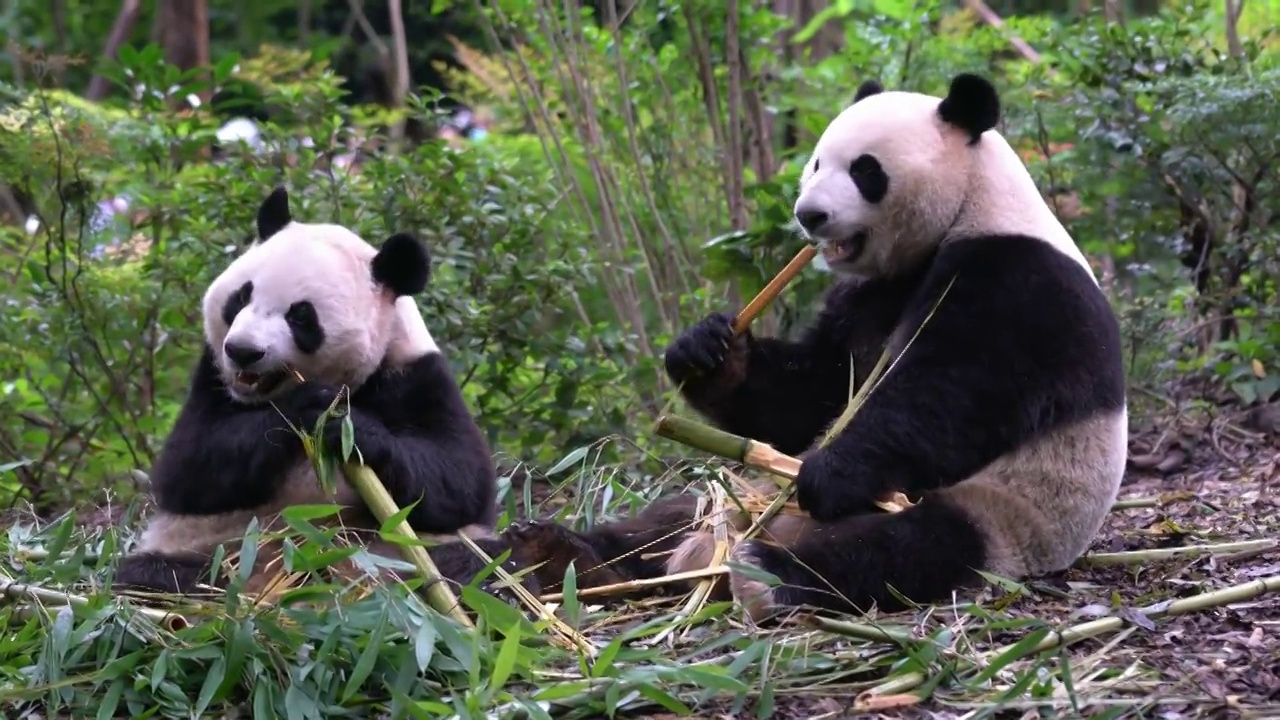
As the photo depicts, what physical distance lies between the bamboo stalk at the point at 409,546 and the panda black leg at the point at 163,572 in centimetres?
51

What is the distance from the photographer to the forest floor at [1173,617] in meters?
3.16

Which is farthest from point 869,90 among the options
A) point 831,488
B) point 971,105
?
point 831,488

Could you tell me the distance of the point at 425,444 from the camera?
14.3ft

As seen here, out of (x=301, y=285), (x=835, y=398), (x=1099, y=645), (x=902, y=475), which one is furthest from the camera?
(x=835, y=398)

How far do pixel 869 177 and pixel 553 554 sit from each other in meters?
1.44

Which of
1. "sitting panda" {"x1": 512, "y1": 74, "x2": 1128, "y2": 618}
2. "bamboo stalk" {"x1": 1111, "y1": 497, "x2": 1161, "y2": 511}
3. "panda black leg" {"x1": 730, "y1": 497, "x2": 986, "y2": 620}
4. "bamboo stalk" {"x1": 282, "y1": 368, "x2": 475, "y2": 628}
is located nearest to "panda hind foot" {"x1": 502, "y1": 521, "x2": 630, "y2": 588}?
"sitting panda" {"x1": 512, "y1": 74, "x2": 1128, "y2": 618}

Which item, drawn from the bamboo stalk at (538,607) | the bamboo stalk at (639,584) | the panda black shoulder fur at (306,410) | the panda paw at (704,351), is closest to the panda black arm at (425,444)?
the panda black shoulder fur at (306,410)

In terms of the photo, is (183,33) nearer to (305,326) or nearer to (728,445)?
(305,326)

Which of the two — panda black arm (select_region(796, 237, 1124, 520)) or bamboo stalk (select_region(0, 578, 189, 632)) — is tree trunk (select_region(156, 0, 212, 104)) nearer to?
bamboo stalk (select_region(0, 578, 189, 632))

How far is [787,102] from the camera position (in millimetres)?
7352

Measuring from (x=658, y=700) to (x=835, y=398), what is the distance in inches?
76.4

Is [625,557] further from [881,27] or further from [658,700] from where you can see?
[881,27]

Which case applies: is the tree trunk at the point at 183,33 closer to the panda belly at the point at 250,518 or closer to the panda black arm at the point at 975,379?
the panda belly at the point at 250,518

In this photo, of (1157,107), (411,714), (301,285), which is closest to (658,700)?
(411,714)
